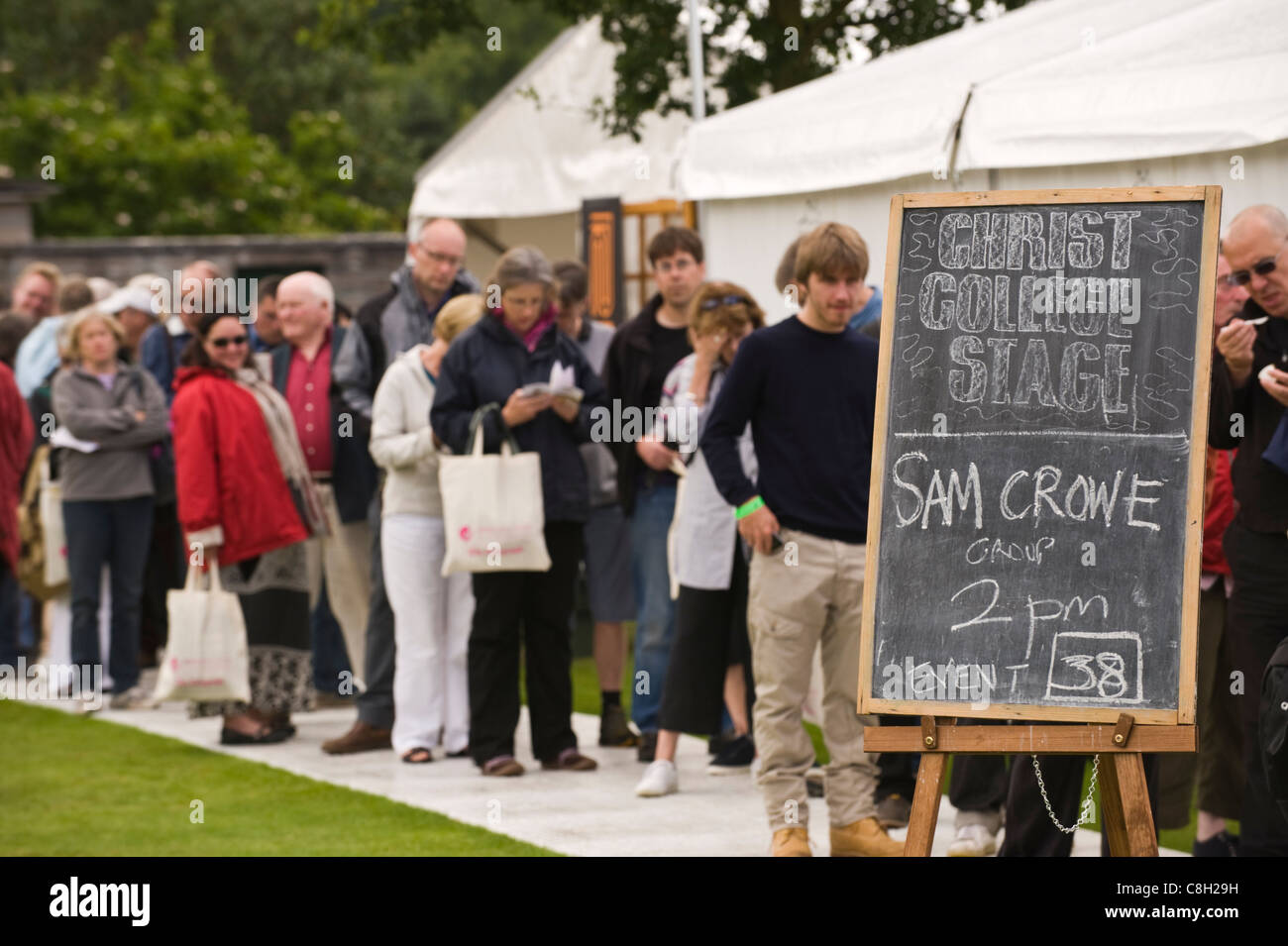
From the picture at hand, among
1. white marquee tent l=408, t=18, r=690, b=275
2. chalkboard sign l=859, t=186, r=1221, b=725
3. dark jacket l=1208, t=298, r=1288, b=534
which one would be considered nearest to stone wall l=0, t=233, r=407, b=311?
white marquee tent l=408, t=18, r=690, b=275

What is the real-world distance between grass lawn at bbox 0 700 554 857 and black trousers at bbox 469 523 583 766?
732mm

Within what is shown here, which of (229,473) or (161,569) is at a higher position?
(229,473)

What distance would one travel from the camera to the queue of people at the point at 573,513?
22.4 feet

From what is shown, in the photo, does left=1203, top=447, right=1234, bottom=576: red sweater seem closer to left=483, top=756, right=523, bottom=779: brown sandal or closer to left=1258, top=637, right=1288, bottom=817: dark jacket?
left=1258, top=637, right=1288, bottom=817: dark jacket

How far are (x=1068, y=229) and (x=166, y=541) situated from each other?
7496 mm

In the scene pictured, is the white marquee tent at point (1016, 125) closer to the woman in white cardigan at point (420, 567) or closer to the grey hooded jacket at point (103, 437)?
the woman in white cardigan at point (420, 567)

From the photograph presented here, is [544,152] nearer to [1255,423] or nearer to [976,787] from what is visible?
[976,787]

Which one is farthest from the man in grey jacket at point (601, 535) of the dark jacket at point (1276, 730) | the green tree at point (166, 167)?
the green tree at point (166, 167)

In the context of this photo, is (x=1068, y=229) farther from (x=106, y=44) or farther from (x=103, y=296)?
(x=106, y=44)

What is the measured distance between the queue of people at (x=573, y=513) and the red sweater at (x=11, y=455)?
2cm

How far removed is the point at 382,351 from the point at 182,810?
249cm

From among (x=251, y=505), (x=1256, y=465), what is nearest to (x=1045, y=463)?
(x=1256, y=465)

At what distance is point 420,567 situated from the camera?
30.3 ft

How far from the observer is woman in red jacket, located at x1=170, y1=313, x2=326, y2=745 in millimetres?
9398
